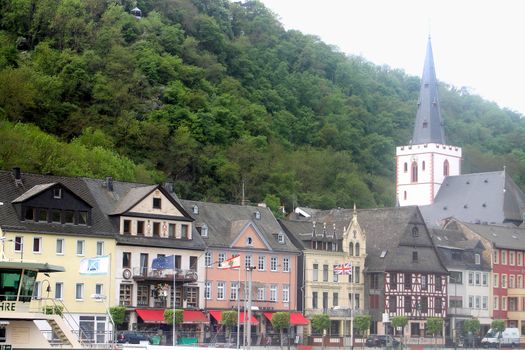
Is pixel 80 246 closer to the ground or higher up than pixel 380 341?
higher up

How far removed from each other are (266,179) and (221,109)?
17.9 meters

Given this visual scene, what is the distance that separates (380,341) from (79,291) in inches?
1015

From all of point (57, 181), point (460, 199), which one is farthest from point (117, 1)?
point (57, 181)

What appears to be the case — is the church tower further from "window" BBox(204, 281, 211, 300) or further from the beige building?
"window" BBox(204, 281, 211, 300)

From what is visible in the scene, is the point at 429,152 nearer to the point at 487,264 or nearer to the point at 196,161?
the point at 196,161

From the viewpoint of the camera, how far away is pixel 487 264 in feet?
387

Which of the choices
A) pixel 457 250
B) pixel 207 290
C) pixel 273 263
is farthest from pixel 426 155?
pixel 207 290

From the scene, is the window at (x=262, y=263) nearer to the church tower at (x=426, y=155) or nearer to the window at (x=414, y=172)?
the church tower at (x=426, y=155)

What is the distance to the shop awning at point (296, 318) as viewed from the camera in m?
94.9

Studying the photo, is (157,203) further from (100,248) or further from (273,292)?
(273,292)

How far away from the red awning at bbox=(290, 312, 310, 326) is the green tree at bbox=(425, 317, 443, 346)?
1371 cm

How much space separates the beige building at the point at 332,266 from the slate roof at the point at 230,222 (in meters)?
2.39

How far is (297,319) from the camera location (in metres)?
96.6

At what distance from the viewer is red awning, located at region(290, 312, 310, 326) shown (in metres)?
95.8
